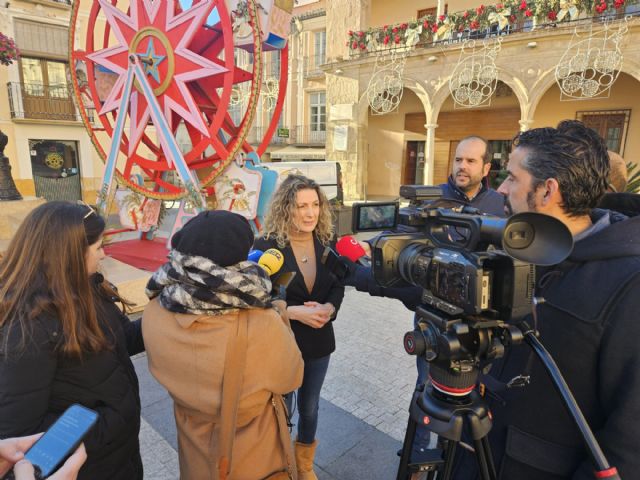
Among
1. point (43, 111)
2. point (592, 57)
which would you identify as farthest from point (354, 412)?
point (43, 111)

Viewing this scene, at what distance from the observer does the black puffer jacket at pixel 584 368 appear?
3.01 feet

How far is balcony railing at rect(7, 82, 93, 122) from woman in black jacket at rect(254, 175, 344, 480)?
574 inches

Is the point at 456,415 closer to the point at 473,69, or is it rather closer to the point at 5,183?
the point at 5,183

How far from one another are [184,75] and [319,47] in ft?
65.8

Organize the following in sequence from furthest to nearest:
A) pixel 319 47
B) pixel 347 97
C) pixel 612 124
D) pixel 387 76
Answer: pixel 319 47
pixel 347 97
pixel 387 76
pixel 612 124

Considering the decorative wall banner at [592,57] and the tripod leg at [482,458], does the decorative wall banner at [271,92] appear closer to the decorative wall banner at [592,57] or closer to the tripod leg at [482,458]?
the decorative wall banner at [592,57]

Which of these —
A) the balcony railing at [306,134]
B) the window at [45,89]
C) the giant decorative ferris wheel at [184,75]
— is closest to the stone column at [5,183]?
the giant decorative ferris wheel at [184,75]

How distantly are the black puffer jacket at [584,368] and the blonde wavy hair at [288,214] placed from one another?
1259mm

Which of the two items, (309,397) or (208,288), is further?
(309,397)

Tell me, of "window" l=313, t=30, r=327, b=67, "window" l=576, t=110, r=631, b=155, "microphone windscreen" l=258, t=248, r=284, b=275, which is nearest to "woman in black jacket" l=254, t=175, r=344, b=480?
"microphone windscreen" l=258, t=248, r=284, b=275

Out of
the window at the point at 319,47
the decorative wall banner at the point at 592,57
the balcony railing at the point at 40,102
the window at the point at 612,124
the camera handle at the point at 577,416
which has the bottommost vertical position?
the camera handle at the point at 577,416

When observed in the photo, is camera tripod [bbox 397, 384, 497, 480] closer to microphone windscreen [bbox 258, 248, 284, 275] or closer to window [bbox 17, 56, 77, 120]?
microphone windscreen [bbox 258, 248, 284, 275]

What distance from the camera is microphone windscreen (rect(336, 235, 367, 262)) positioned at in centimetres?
203

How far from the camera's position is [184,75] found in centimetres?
572
